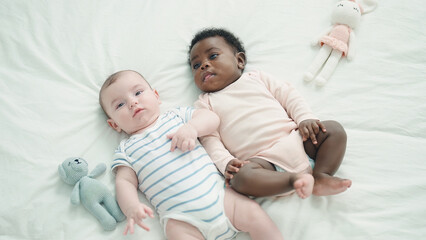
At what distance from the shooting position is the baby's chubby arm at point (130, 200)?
101cm

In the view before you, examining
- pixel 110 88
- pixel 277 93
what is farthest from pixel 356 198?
pixel 110 88

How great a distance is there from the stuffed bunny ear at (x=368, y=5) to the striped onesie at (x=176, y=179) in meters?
0.93

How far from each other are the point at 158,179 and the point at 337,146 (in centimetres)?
55

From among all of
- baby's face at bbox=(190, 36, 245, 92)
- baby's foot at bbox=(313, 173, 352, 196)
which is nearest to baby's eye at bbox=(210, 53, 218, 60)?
baby's face at bbox=(190, 36, 245, 92)

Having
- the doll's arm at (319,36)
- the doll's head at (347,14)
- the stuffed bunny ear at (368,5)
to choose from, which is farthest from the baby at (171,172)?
the stuffed bunny ear at (368,5)

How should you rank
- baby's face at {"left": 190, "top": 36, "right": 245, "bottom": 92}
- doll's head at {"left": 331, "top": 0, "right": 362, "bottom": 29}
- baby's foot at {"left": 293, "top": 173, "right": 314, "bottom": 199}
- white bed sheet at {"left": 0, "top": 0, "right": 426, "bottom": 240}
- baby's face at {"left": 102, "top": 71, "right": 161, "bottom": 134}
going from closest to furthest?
baby's foot at {"left": 293, "top": 173, "right": 314, "bottom": 199} → white bed sheet at {"left": 0, "top": 0, "right": 426, "bottom": 240} → baby's face at {"left": 102, "top": 71, "right": 161, "bottom": 134} → baby's face at {"left": 190, "top": 36, "right": 245, "bottom": 92} → doll's head at {"left": 331, "top": 0, "right": 362, "bottom": 29}

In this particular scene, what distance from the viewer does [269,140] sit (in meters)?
1.19

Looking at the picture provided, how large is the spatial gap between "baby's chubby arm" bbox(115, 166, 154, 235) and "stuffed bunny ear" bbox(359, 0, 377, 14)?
1.15 metres

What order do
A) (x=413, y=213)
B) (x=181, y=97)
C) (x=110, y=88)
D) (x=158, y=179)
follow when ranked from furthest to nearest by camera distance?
(x=181, y=97), (x=110, y=88), (x=158, y=179), (x=413, y=213)

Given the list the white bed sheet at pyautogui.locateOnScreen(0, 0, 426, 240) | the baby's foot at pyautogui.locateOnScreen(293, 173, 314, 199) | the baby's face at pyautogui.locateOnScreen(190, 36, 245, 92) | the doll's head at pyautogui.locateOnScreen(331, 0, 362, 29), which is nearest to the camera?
the baby's foot at pyautogui.locateOnScreen(293, 173, 314, 199)

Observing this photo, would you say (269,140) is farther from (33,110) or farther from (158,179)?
(33,110)

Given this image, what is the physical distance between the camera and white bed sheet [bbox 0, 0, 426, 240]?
106 centimetres

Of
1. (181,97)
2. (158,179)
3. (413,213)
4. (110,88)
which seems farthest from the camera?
(181,97)

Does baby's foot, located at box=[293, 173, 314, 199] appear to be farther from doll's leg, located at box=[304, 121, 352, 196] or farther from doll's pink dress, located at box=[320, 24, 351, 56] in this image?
doll's pink dress, located at box=[320, 24, 351, 56]
